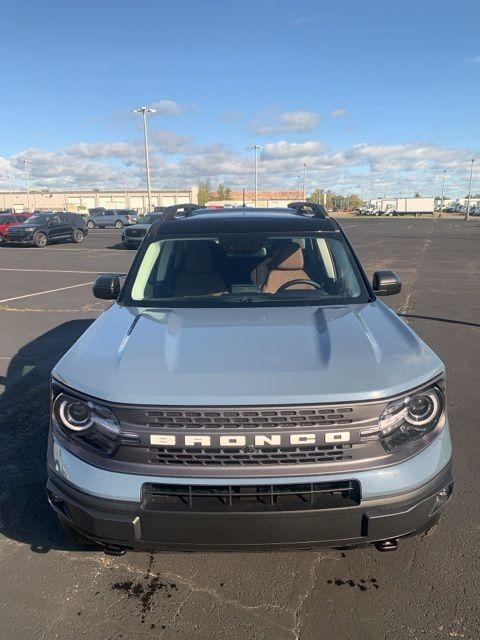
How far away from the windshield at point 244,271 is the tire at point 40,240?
24853 millimetres

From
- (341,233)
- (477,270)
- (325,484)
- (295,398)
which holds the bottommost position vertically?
(477,270)

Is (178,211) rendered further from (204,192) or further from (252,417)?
(204,192)

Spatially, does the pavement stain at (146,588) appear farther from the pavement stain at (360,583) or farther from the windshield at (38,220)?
the windshield at (38,220)

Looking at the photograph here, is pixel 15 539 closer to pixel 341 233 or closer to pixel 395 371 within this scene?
pixel 395 371

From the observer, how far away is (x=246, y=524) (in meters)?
2.08

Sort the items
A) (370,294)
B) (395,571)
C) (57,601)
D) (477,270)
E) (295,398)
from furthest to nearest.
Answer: (477,270) < (370,294) < (395,571) < (57,601) < (295,398)

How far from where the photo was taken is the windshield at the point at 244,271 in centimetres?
356

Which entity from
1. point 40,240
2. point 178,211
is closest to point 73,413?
point 178,211

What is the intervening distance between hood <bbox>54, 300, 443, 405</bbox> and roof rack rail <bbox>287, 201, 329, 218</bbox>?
159 cm

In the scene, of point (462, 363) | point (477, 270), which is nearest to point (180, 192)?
point (477, 270)

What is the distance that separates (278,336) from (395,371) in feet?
2.08

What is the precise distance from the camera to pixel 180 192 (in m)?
118

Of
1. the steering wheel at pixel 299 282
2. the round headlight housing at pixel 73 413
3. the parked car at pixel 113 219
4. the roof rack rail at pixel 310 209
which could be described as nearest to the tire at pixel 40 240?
the parked car at pixel 113 219

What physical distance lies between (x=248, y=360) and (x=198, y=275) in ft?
5.19
